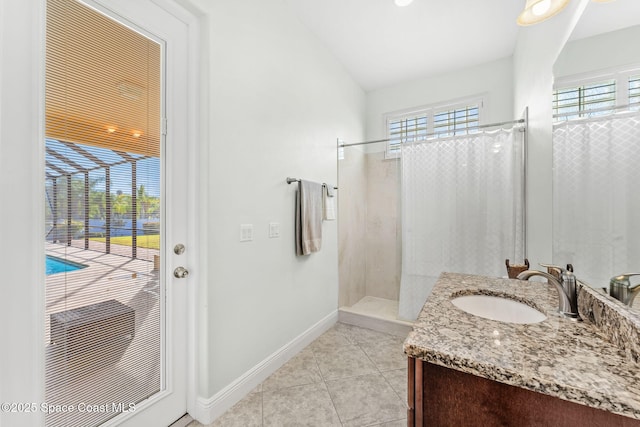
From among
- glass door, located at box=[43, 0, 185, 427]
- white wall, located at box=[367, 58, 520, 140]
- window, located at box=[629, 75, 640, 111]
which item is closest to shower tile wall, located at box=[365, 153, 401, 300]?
white wall, located at box=[367, 58, 520, 140]

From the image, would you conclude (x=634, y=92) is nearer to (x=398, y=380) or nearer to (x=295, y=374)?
(x=398, y=380)

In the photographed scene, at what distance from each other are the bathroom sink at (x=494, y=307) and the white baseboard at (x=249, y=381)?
1.31 m

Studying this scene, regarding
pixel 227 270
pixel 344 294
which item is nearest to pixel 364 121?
pixel 344 294

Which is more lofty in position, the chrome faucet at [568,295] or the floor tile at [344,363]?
the chrome faucet at [568,295]

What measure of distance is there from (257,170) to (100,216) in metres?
0.87

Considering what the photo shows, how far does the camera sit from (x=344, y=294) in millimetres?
2873

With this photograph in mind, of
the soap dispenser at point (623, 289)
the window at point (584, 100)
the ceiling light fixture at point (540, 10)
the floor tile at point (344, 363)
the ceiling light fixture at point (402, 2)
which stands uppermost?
the ceiling light fixture at point (402, 2)

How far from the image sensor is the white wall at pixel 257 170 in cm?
148

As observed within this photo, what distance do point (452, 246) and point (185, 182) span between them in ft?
7.35

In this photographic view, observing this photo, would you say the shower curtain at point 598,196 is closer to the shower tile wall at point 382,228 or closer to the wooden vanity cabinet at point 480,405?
the wooden vanity cabinet at point 480,405

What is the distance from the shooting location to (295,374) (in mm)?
1860

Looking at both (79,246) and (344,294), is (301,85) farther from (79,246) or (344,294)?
(344,294)

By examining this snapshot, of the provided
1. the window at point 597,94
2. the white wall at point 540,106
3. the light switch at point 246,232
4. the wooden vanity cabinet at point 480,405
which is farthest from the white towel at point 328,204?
the wooden vanity cabinet at point 480,405

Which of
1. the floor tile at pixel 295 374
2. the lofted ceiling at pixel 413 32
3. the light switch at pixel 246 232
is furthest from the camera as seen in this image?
the lofted ceiling at pixel 413 32
